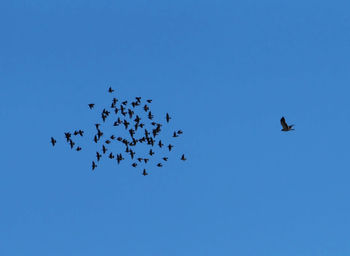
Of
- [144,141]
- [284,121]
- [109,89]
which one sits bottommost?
[284,121]

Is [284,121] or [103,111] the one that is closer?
[284,121]

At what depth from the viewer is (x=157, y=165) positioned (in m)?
108

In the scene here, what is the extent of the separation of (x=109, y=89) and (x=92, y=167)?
37.9 feet

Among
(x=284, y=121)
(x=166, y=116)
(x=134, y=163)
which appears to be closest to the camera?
(x=284, y=121)

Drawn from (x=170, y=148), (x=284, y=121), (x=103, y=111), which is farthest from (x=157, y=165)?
(x=284, y=121)

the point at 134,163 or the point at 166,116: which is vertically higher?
the point at 166,116

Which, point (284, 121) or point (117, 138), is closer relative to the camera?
point (284, 121)

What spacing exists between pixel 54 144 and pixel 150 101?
15026 millimetres

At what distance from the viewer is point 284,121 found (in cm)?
9400

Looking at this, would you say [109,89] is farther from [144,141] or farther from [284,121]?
[284,121]

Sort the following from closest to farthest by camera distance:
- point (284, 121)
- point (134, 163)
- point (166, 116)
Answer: point (284, 121) < point (134, 163) < point (166, 116)

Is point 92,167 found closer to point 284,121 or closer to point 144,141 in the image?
point 144,141

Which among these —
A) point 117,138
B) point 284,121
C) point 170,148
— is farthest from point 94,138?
point 284,121

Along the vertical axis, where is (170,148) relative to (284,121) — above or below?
above
